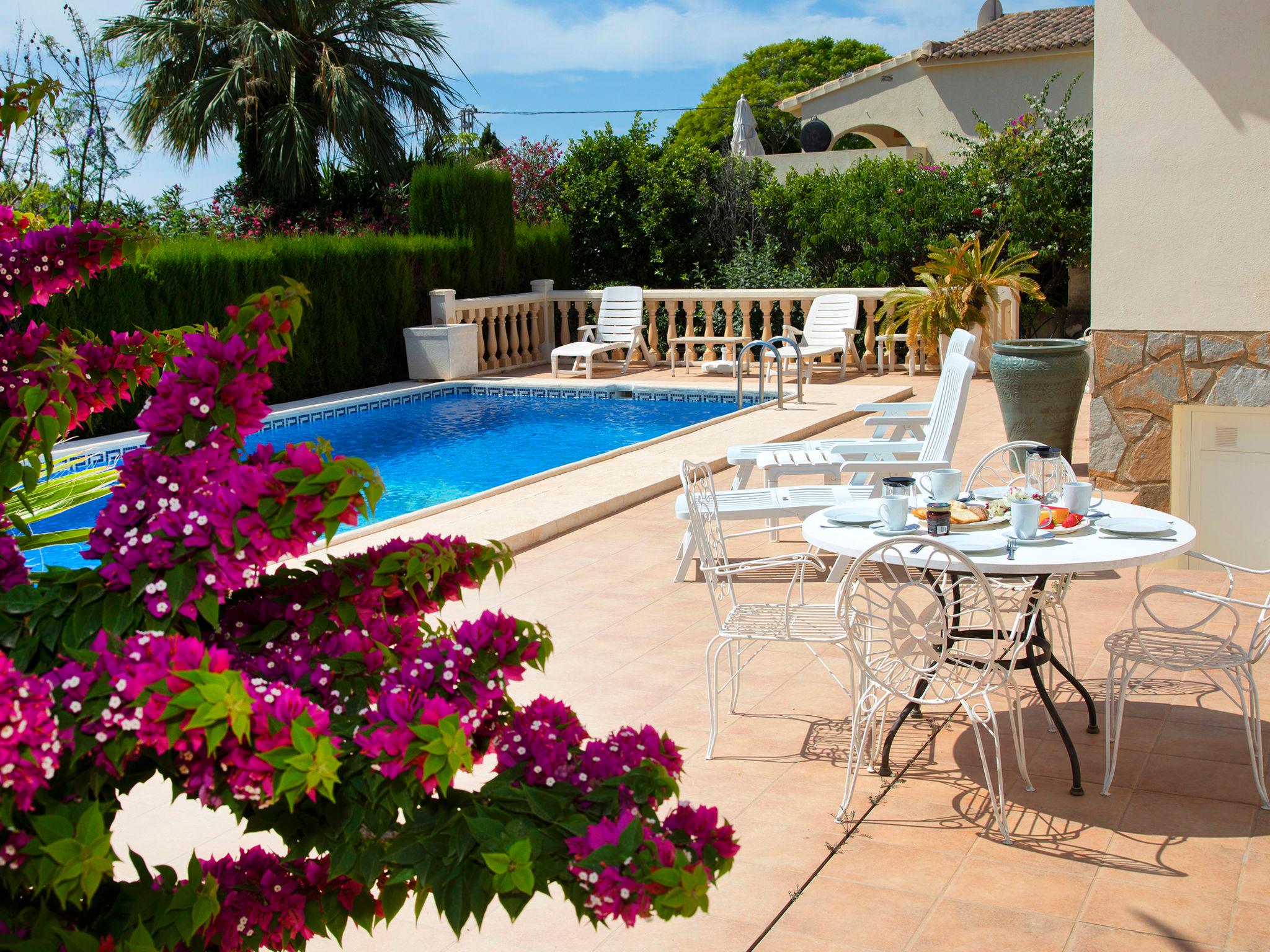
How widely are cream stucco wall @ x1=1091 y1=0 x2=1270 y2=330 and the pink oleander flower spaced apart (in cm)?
671

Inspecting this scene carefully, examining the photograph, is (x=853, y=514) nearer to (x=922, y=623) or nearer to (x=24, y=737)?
(x=922, y=623)

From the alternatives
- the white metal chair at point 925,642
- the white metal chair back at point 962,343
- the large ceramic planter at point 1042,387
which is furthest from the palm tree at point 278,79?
the white metal chair at point 925,642

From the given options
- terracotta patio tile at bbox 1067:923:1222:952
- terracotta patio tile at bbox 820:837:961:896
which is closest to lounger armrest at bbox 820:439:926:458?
terracotta patio tile at bbox 820:837:961:896

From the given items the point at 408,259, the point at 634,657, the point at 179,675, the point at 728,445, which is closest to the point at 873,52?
the point at 408,259

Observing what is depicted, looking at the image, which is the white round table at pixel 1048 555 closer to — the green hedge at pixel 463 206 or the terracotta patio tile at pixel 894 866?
the terracotta patio tile at pixel 894 866

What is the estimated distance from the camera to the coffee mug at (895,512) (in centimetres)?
382

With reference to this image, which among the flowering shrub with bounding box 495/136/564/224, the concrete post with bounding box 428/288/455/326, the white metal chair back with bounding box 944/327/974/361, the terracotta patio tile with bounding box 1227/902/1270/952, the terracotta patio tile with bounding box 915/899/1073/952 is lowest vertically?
the terracotta patio tile with bounding box 915/899/1073/952

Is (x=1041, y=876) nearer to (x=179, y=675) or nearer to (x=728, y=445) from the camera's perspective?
(x=179, y=675)

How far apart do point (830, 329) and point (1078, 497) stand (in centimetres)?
970

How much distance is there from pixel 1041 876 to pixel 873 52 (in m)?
53.3

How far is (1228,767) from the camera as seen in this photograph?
11.9 feet

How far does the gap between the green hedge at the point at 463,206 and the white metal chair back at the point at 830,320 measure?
435cm

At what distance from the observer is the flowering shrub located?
17.8 metres

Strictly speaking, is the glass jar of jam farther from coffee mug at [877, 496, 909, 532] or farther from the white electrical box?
the white electrical box
